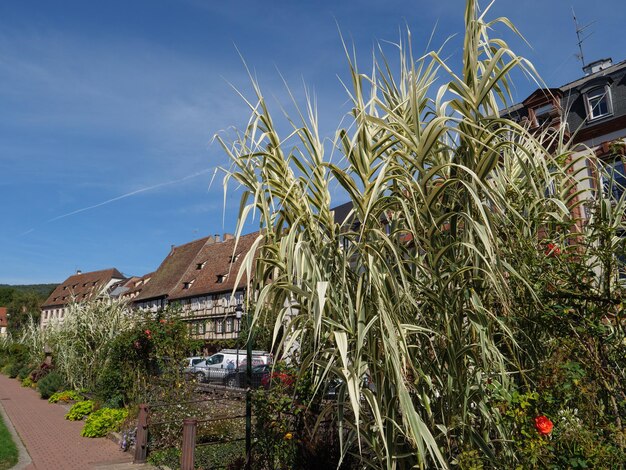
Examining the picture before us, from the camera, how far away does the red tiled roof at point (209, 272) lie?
45750mm

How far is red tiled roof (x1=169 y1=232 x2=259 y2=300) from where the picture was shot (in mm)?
45750

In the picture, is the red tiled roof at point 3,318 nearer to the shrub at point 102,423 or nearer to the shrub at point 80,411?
the shrub at point 80,411

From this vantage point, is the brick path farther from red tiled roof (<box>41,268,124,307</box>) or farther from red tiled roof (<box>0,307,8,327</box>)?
red tiled roof (<box>0,307,8,327</box>)

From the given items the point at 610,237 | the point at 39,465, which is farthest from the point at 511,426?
the point at 39,465

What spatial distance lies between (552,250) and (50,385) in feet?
62.4

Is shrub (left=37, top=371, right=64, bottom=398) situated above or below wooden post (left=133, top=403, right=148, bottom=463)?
above

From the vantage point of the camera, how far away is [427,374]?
3664mm

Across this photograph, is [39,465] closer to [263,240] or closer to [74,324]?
[263,240]

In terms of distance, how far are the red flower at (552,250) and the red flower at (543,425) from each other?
1.31m

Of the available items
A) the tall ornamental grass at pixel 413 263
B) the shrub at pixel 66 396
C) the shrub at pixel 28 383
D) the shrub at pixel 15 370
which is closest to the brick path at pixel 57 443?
the shrub at pixel 66 396

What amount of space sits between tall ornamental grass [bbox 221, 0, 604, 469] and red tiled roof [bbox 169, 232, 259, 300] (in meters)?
40.0

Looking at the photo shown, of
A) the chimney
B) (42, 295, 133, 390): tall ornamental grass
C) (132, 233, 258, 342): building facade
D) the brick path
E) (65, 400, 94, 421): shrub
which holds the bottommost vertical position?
the brick path

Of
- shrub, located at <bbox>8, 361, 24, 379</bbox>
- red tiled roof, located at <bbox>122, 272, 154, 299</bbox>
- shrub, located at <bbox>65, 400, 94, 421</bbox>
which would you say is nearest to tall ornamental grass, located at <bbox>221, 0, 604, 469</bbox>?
shrub, located at <bbox>65, 400, 94, 421</bbox>

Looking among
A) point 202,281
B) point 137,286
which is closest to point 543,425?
point 202,281
